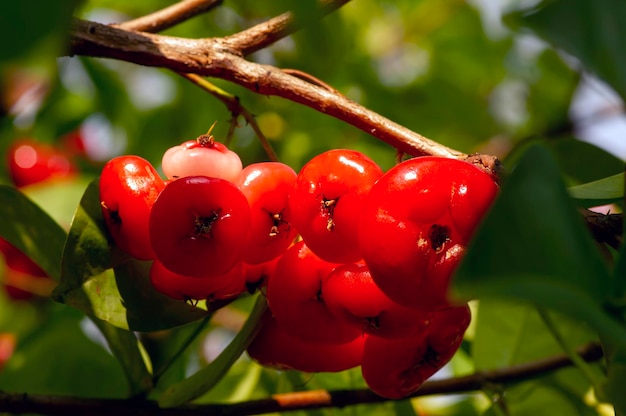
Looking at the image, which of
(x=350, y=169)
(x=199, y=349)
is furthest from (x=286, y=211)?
(x=199, y=349)

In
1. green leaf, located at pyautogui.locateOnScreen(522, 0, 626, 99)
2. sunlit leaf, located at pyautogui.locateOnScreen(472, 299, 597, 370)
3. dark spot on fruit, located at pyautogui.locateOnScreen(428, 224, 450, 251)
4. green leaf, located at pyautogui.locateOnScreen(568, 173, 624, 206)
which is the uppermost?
green leaf, located at pyautogui.locateOnScreen(522, 0, 626, 99)

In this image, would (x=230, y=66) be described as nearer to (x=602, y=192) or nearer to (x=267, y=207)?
(x=267, y=207)

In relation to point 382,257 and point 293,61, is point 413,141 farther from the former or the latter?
point 293,61

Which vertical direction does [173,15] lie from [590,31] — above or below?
below

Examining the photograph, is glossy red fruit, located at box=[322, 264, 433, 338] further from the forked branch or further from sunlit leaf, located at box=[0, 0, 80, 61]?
sunlit leaf, located at box=[0, 0, 80, 61]

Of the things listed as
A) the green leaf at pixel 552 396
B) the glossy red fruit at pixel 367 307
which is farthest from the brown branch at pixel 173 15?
the green leaf at pixel 552 396

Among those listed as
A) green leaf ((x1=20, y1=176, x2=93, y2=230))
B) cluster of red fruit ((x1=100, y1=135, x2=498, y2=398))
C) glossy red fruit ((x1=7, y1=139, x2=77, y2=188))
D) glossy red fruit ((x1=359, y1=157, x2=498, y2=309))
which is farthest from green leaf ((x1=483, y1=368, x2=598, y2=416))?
glossy red fruit ((x1=7, y1=139, x2=77, y2=188))

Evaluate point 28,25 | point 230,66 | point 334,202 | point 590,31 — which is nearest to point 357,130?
point 230,66

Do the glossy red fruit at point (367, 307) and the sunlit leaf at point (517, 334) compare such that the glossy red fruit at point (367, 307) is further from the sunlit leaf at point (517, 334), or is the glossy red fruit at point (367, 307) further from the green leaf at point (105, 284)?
the sunlit leaf at point (517, 334)
